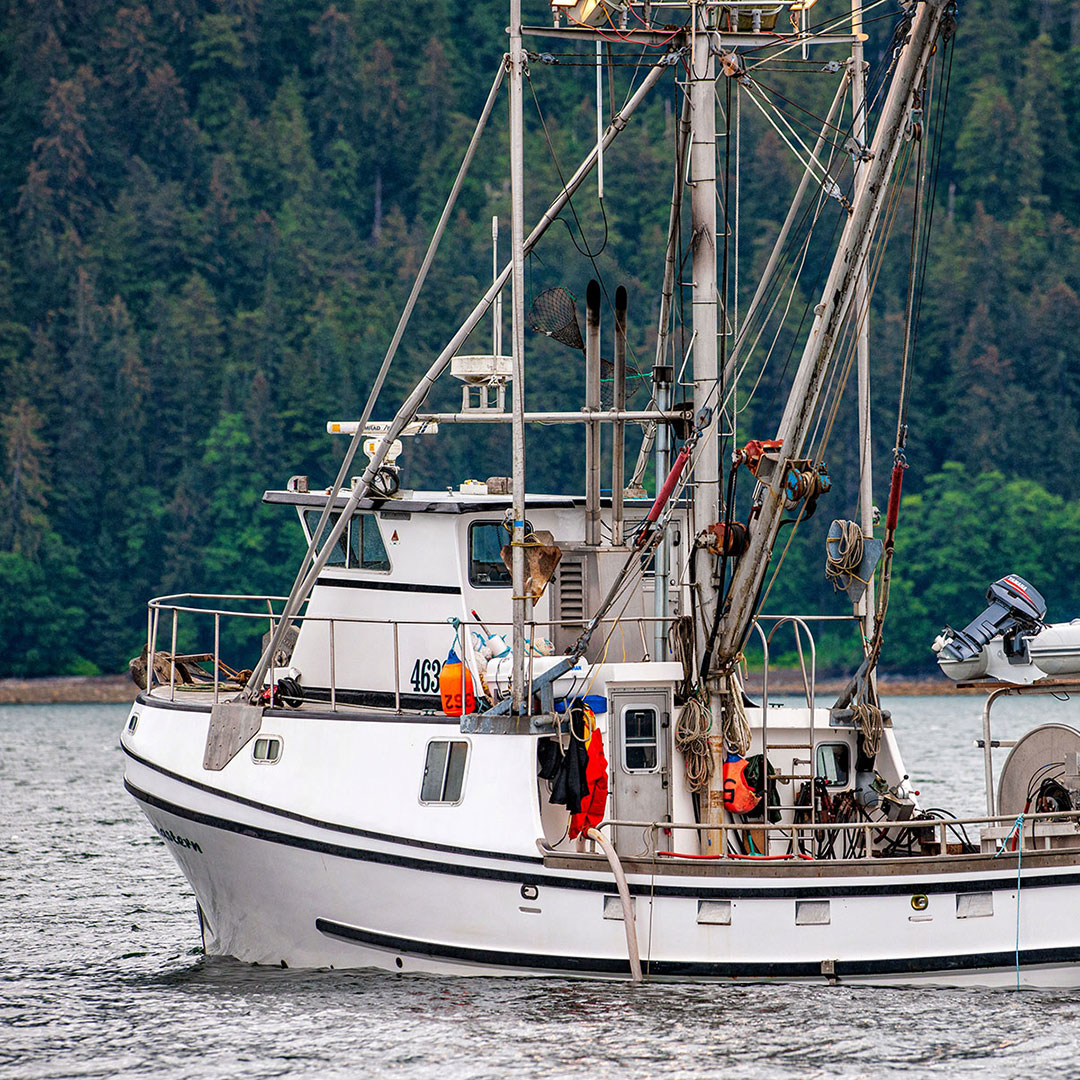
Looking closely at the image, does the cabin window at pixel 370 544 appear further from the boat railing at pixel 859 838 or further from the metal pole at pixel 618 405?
the boat railing at pixel 859 838

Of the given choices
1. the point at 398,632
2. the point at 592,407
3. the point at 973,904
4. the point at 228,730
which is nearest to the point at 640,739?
the point at 398,632

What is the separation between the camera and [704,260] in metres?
16.1

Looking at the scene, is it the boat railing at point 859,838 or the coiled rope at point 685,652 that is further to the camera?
the coiled rope at point 685,652

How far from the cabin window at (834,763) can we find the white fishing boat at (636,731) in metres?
0.03

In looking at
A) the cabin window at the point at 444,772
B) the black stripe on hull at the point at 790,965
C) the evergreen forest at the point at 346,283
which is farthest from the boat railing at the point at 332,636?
the evergreen forest at the point at 346,283

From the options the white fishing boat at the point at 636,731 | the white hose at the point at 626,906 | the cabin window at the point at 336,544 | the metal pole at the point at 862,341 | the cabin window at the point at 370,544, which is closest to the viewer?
the white hose at the point at 626,906

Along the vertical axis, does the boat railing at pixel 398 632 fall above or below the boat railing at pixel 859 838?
above

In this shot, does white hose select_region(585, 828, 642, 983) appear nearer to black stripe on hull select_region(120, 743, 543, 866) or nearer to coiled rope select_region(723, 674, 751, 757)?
black stripe on hull select_region(120, 743, 543, 866)

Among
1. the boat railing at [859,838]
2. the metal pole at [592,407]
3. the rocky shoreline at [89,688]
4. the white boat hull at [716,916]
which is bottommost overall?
the rocky shoreline at [89,688]

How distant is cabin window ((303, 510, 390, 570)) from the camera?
1797 cm

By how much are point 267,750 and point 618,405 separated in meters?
4.56

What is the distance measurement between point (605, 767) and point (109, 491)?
242 ft

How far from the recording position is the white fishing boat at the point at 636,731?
15.1m

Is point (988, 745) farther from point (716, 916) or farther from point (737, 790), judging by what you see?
point (716, 916)
